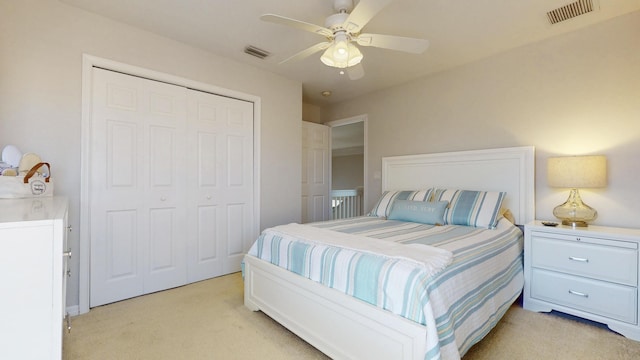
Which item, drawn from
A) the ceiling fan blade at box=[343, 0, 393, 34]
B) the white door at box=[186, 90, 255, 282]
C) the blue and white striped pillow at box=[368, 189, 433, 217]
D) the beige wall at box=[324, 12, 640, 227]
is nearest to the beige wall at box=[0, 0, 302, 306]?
the white door at box=[186, 90, 255, 282]

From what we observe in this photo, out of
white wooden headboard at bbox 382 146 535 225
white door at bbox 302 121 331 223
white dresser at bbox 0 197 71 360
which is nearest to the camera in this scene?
white dresser at bbox 0 197 71 360

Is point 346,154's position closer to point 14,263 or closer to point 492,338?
point 492,338

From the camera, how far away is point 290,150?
387 cm

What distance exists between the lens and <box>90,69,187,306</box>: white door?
8.10ft

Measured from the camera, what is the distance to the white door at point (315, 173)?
14.6ft

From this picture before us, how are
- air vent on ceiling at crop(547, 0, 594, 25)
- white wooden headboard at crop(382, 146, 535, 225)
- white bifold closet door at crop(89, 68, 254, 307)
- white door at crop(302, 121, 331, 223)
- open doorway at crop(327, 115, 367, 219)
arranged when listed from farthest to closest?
open doorway at crop(327, 115, 367, 219)
white door at crop(302, 121, 331, 223)
white wooden headboard at crop(382, 146, 535, 225)
white bifold closet door at crop(89, 68, 254, 307)
air vent on ceiling at crop(547, 0, 594, 25)

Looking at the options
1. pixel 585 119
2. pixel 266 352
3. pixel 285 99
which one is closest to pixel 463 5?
pixel 585 119

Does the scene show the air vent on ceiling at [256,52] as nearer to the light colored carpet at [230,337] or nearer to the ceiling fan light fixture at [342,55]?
the ceiling fan light fixture at [342,55]

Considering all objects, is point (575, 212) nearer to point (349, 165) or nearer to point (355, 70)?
point (355, 70)

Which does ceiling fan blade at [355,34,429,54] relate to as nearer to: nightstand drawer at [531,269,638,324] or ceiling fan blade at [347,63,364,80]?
ceiling fan blade at [347,63,364,80]

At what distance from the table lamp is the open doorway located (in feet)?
7.69

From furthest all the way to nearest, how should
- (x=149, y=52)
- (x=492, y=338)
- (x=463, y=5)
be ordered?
(x=149, y=52)
(x=463, y=5)
(x=492, y=338)

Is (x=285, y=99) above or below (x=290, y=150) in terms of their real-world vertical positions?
above

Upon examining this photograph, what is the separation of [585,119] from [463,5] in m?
1.55
